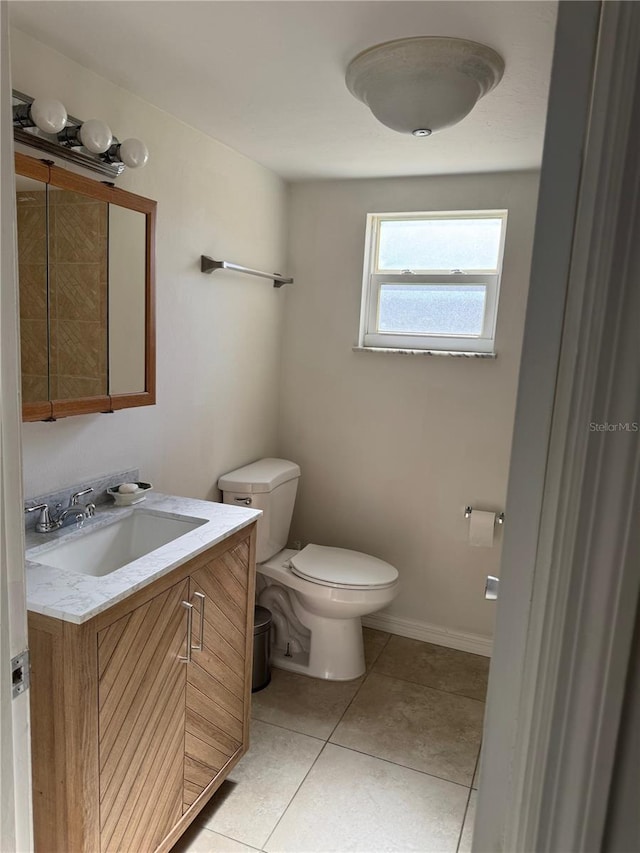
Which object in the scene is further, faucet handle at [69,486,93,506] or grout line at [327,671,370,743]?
grout line at [327,671,370,743]

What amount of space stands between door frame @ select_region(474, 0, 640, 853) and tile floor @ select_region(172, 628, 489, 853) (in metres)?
1.56

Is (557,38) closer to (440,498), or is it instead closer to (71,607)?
(71,607)

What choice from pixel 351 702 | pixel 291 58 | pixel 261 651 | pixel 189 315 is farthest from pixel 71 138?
pixel 351 702

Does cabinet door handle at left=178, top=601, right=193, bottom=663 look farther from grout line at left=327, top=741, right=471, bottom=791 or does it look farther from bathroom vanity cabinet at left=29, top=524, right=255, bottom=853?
grout line at left=327, top=741, right=471, bottom=791

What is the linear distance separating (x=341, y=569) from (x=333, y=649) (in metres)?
0.37

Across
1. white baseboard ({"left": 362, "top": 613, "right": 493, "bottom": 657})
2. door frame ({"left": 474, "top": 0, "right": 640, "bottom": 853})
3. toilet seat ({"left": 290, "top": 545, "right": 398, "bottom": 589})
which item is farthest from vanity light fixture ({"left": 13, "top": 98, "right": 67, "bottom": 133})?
white baseboard ({"left": 362, "top": 613, "right": 493, "bottom": 657})

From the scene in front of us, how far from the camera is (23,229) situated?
1496mm

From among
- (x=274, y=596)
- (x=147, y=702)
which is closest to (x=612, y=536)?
(x=147, y=702)

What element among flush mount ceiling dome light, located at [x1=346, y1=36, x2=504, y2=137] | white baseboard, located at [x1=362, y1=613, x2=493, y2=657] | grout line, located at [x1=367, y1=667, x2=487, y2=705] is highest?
flush mount ceiling dome light, located at [x1=346, y1=36, x2=504, y2=137]

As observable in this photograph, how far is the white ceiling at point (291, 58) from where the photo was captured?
4.28ft

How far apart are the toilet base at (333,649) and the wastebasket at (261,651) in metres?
0.19

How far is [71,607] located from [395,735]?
1537 millimetres

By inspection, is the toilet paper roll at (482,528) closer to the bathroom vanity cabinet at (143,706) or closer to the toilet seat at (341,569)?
the toilet seat at (341,569)

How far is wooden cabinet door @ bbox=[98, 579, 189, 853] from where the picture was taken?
1.30 metres
